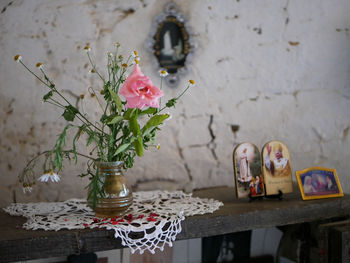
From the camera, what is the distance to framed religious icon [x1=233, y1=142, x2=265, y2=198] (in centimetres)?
148

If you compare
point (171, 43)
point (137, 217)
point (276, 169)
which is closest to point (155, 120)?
point (137, 217)

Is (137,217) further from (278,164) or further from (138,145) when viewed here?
(278,164)

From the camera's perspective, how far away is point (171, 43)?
182 cm

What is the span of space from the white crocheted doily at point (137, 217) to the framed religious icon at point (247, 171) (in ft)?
0.45

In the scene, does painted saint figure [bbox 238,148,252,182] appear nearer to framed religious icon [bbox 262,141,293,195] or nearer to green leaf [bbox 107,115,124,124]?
framed religious icon [bbox 262,141,293,195]

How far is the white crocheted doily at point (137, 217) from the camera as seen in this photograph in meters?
1.12

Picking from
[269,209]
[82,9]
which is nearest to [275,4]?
[82,9]

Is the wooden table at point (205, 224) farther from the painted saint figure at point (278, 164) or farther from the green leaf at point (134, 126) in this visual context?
the green leaf at point (134, 126)

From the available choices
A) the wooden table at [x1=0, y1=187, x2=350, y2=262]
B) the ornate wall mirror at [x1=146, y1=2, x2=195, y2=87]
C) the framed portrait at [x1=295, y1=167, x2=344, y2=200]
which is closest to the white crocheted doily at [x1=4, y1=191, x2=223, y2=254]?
the wooden table at [x1=0, y1=187, x2=350, y2=262]

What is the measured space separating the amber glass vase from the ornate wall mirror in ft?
2.43

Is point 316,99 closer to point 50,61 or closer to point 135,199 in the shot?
point 135,199

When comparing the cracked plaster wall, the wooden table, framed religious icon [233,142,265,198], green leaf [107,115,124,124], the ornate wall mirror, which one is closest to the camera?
the wooden table

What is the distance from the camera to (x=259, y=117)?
78.1 inches

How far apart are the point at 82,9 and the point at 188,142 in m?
0.85
